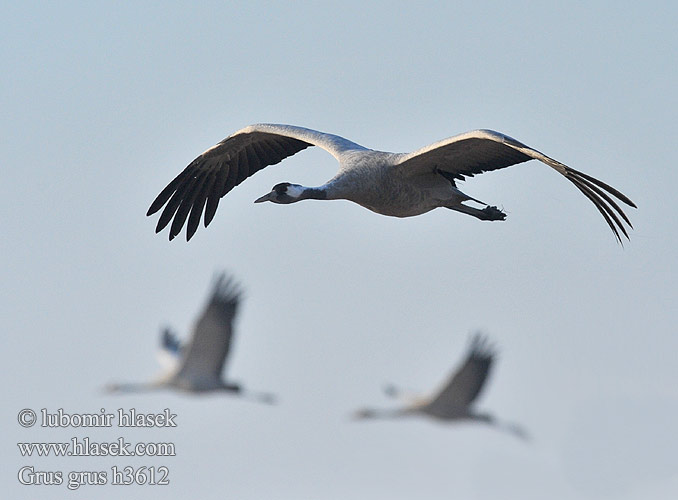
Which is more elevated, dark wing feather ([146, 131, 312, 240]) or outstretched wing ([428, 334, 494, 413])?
dark wing feather ([146, 131, 312, 240])

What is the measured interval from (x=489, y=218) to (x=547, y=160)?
269 cm

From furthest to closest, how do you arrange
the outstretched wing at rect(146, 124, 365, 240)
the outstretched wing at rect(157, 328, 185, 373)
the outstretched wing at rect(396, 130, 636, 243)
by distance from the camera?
the outstretched wing at rect(146, 124, 365, 240)
the outstretched wing at rect(157, 328, 185, 373)
the outstretched wing at rect(396, 130, 636, 243)

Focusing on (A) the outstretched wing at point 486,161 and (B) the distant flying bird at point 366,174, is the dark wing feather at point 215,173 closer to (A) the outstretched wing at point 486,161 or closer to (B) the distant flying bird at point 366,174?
(B) the distant flying bird at point 366,174

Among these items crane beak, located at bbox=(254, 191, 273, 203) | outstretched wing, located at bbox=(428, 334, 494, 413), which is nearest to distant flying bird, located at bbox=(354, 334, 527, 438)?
outstretched wing, located at bbox=(428, 334, 494, 413)

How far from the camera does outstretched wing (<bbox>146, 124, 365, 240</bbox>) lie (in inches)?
691

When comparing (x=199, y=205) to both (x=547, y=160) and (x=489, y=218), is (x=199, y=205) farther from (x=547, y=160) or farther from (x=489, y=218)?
(x=547, y=160)

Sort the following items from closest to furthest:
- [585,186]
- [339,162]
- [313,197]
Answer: [585,186]
[313,197]
[339,162]

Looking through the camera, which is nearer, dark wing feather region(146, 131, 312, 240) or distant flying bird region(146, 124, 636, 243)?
distant flying bird region(146, 124, 636, 243)

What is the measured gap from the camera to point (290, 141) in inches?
697

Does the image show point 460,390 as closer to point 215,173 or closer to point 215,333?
point 215,333

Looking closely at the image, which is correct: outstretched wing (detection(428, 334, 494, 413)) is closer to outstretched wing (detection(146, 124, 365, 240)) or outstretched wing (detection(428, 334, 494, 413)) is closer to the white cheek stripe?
the white cheek stripe

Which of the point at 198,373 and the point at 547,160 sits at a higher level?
the point at 547,160

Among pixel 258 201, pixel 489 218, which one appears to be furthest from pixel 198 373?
pixel 489 218

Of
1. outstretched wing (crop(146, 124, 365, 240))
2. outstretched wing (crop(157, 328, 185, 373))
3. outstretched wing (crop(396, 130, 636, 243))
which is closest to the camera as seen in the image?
outstretched wing (crop(396, 130, 636, 243))
